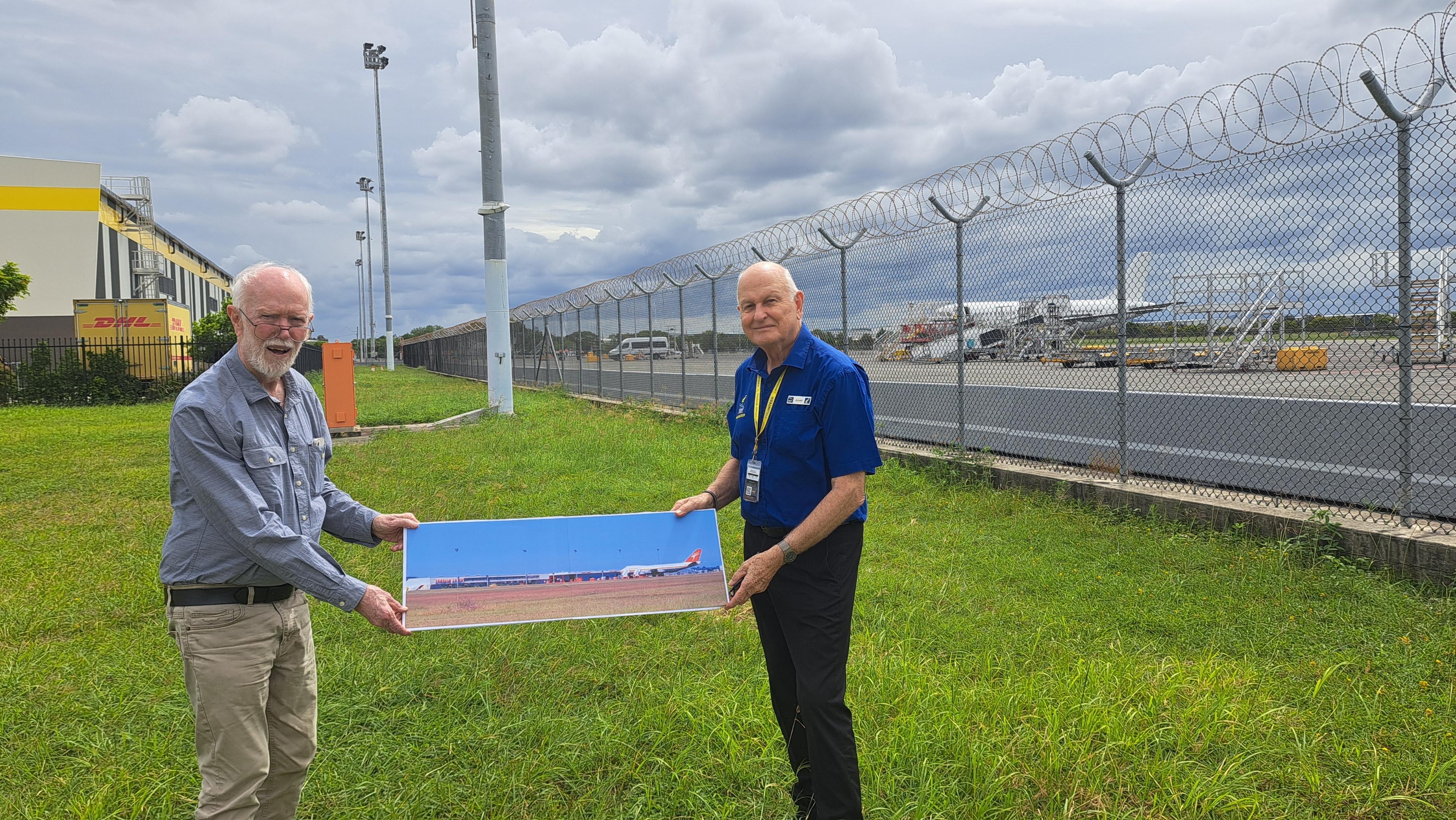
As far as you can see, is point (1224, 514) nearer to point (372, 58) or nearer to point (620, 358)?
point (620, 358)

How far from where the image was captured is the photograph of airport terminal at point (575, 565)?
2.94 metres

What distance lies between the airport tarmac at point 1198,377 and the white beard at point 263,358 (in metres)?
4.54

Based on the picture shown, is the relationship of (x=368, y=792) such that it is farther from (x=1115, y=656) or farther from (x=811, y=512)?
(x=1115, y=656)

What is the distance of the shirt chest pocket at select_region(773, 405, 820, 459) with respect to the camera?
258 centimetres

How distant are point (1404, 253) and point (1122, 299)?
6.15ft

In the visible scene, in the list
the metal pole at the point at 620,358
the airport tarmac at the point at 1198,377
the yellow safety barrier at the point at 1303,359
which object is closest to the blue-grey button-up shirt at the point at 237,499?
the airport tarmac at the point at 1198,377

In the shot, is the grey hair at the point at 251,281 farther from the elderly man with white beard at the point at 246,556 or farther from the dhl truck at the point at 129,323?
the dhl truck at the point at 129,323

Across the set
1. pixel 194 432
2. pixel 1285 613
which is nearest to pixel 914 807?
pixel 194 432

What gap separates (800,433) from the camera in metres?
2.59

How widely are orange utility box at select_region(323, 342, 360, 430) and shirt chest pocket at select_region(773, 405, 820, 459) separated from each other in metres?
12.5

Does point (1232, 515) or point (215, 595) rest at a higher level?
point (215, 595)

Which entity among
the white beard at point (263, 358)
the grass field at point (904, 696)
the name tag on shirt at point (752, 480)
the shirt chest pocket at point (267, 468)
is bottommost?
the grass field at point (904, 696)

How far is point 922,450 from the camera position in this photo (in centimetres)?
894

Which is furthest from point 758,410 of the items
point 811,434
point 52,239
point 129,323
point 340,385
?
point 52,239
